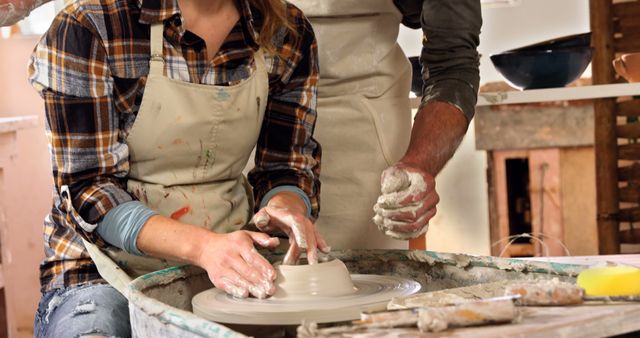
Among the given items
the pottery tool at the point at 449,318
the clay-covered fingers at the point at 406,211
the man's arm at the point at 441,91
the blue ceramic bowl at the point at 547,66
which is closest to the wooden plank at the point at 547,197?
the blue ceramic bowl at the point at 547,66

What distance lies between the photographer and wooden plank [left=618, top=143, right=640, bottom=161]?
3840 millimetres

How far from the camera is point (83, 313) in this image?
1740 mm

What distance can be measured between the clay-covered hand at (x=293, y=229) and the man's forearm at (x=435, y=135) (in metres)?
0.35

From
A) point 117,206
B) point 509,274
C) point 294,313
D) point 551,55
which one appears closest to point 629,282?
point 509,274

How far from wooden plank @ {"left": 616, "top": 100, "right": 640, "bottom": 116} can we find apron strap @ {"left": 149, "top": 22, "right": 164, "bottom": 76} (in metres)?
2.44

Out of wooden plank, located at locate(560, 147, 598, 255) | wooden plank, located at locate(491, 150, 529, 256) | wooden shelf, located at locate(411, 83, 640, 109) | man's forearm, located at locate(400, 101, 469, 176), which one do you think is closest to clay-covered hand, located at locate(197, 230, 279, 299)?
man's forearm, located at locate(400, 101, 469, 176)

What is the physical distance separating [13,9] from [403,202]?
0.93 meters

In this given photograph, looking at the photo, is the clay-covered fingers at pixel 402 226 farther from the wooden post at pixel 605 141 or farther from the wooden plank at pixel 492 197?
the wooden plank at pixel 492 197

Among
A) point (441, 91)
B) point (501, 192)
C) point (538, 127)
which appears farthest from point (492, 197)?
point (441, 91)

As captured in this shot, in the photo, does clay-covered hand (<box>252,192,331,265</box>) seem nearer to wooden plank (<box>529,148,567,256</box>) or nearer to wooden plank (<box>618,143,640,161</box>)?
wooden plank (<box>618,143,640,161</box>)

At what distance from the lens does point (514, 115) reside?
522cm

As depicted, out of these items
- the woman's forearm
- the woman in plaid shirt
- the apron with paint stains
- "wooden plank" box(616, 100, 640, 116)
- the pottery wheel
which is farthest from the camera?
"wooden plank" box(616, 100, 640, 116)

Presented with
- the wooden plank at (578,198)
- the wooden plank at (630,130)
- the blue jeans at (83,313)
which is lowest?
the wooden plank at (578,198)

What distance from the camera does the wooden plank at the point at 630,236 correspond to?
151 inches
